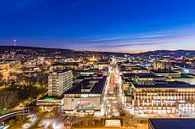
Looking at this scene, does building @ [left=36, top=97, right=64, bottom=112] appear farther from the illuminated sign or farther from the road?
the illuminated sign

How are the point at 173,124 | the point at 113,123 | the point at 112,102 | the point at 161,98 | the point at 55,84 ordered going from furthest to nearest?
1. the point at 55,84
2. the point at 112,102
3. the point at 161,98
4. the point at 113,123
5. the point at 173,124

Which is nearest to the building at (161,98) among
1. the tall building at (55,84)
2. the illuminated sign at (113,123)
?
the illuminated sign at (113,123)

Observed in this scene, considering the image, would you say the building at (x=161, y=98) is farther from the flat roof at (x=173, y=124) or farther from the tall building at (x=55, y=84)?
the tall building at (x=55, y=84)

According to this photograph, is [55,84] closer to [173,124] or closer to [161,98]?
[161,98]

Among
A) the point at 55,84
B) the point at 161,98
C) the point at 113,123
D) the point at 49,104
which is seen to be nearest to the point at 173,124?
the point at 113,123

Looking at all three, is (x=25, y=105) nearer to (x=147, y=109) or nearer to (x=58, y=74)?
(x=58, y=74)

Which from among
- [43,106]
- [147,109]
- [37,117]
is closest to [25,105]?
[43,106]

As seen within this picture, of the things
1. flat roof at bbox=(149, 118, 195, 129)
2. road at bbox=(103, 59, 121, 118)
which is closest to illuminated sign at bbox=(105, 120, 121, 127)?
road at bbox=(103, 59, 121, 118)

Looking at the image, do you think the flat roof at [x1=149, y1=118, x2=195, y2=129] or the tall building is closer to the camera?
the flat roof at [x1=149, y1=118, x2=195, y2=129]
